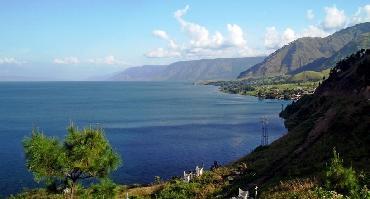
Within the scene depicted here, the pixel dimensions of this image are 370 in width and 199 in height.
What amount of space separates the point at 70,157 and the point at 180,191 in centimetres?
2345

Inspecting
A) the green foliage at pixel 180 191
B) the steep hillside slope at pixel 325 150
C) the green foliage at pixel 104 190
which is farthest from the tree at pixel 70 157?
the steep hillside slope at pixel 325 150

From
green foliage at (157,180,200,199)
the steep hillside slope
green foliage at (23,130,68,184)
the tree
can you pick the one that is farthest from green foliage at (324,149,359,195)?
green foliage at (157,180,200,199)

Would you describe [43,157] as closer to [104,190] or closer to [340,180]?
[104,190]

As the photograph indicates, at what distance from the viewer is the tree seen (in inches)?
1817

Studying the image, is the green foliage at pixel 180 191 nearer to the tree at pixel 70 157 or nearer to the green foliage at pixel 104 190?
the tree at pixel 70 157

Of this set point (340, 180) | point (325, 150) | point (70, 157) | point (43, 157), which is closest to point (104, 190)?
point (70, 157)

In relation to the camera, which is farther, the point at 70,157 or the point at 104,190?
the point at 70,157

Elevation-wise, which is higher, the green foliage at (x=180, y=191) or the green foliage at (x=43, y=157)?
the green foliage at (x=43, y=157)

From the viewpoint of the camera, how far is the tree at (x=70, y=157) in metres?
46.2

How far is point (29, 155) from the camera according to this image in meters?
46.5

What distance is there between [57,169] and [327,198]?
2860 cm

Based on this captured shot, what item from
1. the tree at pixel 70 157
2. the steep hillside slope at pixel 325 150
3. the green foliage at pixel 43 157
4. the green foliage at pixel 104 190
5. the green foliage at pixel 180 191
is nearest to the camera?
the green foliage at pixel 43 157

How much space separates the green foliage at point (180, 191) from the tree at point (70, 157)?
16.6m

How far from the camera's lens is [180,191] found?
66938 millimetres
